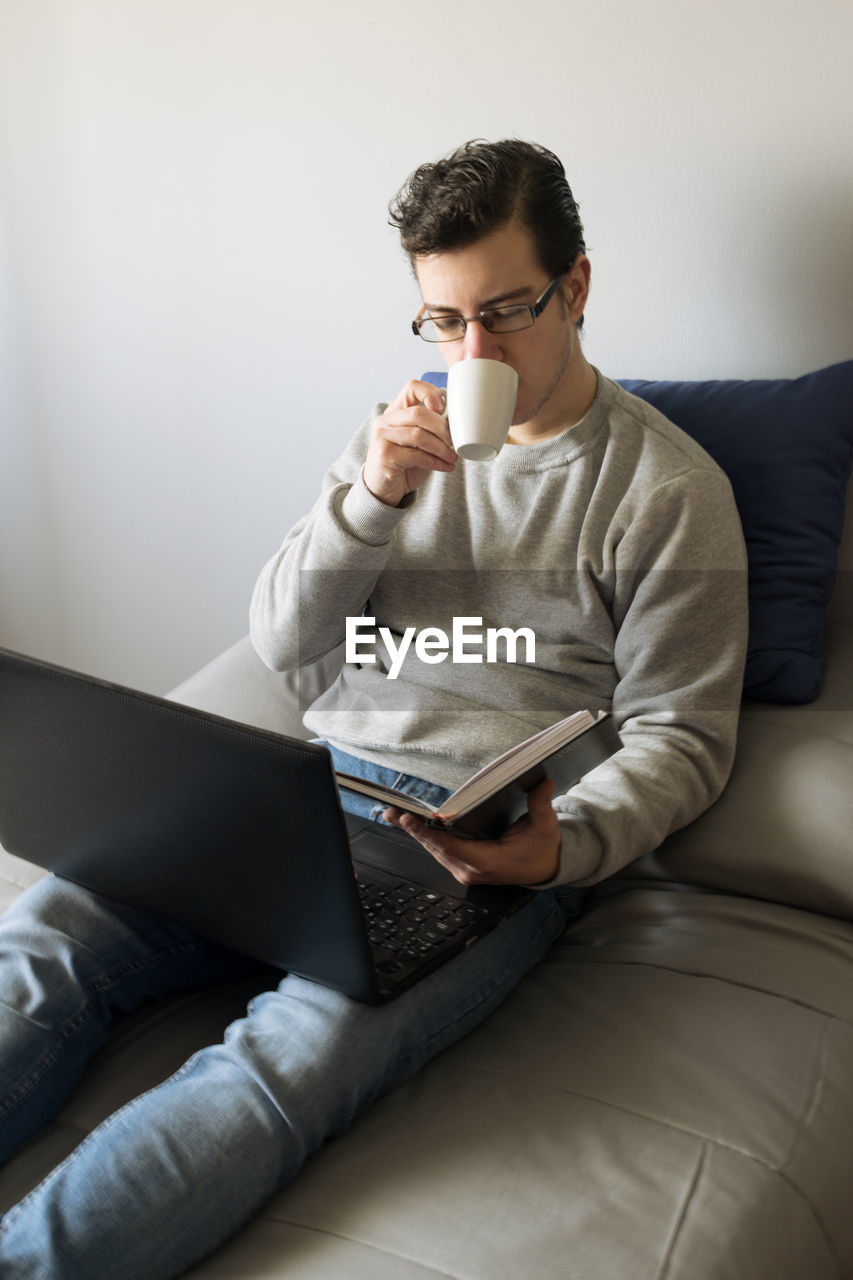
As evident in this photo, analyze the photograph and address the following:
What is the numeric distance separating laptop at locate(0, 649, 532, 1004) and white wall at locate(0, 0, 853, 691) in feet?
2.85

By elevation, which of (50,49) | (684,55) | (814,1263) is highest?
(50,49)

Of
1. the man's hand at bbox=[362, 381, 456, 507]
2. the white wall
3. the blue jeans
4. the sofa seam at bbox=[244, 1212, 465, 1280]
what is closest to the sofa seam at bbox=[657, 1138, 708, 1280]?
the sofa seam at bbox=[244, 1212, 465, 1280]

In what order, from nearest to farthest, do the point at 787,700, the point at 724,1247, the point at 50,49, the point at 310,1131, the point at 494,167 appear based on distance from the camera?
the point at 724,1247, the point at 310,1131, the point at 494,167, the point at 787,700, the point at 50,49

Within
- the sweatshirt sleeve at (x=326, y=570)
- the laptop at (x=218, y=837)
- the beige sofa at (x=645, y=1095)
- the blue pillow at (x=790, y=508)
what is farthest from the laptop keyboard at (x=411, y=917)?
the blue pillow at (x=790, y=508)

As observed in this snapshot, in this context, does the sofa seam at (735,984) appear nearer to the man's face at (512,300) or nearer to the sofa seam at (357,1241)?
the sofa seam at (357,1241)

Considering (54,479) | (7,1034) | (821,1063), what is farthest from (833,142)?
(54,479)

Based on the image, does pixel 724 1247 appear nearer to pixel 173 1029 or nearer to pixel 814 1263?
pixel 814 1263

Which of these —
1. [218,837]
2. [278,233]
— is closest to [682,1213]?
[218,837]

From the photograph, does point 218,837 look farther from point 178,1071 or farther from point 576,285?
point 576,285

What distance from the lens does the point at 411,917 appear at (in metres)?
1.13

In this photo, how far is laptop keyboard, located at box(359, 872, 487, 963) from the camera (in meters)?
1.09

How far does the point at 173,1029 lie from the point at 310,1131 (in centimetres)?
25

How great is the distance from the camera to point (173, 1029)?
117 cm

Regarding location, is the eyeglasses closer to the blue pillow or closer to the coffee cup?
the coffee cup
